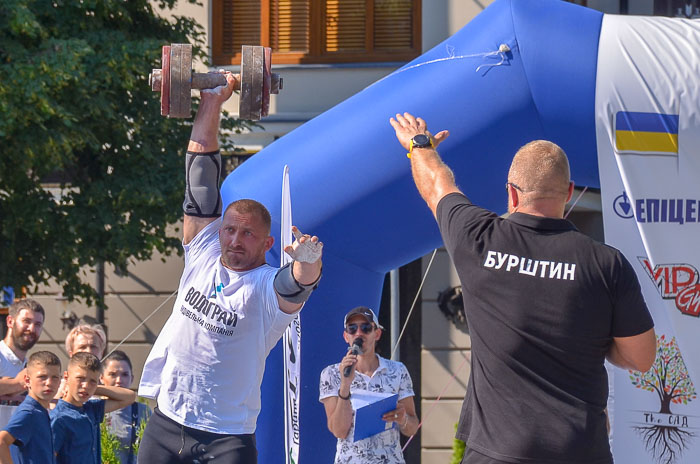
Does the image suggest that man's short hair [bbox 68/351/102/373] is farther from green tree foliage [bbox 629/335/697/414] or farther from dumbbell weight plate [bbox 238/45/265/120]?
green tree foliage [bbox 629/335/697/414]

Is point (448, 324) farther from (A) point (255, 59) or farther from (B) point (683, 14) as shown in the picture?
(A) point (255, 59)

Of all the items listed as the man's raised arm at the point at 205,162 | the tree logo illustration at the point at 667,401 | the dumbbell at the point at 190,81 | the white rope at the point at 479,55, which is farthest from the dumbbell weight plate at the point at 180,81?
the tree logo illustration at the point at 667,401

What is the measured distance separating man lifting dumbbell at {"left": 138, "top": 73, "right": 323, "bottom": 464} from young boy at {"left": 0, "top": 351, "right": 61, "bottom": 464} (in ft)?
4.08

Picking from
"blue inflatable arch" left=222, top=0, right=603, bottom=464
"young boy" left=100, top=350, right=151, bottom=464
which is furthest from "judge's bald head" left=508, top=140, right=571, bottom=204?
"young boy" left=100, top=350, right=151, bottom=464

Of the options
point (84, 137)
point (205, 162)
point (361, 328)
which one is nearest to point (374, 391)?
point (361, 328)

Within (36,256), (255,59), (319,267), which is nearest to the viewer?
(319,267)

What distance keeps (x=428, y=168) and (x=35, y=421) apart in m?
2.66

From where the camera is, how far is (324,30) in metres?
11.7

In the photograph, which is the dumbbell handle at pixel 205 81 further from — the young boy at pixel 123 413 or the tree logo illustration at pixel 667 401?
the young boy at pixel 123 413


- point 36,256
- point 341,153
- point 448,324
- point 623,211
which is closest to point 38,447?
point 341,153

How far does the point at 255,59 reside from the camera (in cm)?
436

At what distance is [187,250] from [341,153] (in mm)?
922

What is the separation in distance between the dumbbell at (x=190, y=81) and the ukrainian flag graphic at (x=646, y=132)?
1.59 metres

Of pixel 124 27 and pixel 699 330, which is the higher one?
pixel 124 27
